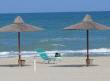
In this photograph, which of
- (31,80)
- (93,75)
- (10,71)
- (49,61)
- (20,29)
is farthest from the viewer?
(49,61)

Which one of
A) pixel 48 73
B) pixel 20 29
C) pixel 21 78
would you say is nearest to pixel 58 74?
pixel 48 73

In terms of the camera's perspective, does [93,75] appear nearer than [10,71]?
Yes

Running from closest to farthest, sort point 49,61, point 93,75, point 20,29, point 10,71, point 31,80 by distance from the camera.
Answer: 1. point 31,80
2. point 93,75
3. point 10,71
4. point 20,29
5. point 49,61

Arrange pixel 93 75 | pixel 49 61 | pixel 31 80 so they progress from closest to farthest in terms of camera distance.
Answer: pixel 31 80 → pixel 93 75 → pixel 49 61

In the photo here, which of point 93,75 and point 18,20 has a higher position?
point 18,20

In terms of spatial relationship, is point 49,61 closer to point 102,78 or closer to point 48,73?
point 48,73

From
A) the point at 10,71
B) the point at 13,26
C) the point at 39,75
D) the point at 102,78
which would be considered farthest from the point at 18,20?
the point at 102,78

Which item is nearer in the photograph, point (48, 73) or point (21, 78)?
point (21, 78)

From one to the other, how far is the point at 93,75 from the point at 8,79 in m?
2.40

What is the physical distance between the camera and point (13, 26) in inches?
534

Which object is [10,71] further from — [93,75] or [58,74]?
[93,75]

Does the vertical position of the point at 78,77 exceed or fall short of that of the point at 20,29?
it falls short

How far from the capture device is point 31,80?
10.2m

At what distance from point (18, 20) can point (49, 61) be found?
10.4ft
